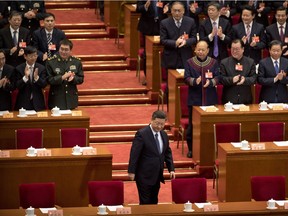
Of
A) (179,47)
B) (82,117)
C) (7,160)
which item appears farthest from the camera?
(179,47)

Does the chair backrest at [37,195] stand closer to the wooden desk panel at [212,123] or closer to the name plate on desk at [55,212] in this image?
the name plate on desk at [55,212]

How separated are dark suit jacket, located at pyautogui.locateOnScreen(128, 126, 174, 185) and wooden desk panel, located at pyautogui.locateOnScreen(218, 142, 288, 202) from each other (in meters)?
1.04

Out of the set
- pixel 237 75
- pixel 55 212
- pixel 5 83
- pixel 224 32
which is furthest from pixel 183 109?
pixel 55 212

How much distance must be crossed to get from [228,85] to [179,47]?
1298 mm

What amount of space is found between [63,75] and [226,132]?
2128mm

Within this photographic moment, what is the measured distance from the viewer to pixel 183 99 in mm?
14477

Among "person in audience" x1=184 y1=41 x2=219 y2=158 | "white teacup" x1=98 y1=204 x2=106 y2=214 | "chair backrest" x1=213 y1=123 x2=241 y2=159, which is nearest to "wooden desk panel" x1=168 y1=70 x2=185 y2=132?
"person in audience" x1=184 y1=41 x2=219 y2=158

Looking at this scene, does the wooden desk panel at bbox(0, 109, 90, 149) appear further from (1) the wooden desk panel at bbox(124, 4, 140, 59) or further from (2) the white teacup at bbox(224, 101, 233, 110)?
(1) the wooden desk panel at bbox(124, 4, 140, 59)

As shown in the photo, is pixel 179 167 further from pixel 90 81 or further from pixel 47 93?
pixel 90 81

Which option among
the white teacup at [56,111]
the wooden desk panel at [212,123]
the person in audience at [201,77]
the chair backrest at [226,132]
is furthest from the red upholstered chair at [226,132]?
the white teacup at [56,111]

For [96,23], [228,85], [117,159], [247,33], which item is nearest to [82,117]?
[117,159]

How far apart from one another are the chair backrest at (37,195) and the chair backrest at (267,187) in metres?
2.18

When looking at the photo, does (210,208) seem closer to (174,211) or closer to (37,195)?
(174,211)

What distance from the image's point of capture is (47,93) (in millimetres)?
14180
